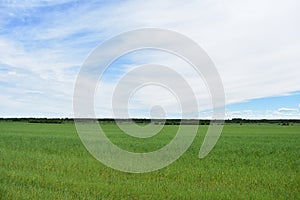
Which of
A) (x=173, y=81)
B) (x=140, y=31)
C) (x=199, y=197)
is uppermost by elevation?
(x=140, y=31)

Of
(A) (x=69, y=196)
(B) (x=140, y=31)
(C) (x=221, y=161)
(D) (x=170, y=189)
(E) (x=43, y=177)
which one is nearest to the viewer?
(A) (x=69, y=196)

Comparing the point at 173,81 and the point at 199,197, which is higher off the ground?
the point at 173,81

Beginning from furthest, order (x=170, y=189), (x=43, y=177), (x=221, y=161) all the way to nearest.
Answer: (x=221, y=161)
(x=43, y=177)
(x=170, y=189)

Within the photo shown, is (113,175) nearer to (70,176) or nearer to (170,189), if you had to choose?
(70,176)

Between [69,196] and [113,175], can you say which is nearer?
[69,196]

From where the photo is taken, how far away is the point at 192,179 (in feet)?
39.3

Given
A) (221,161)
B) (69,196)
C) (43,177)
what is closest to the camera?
(69,196)

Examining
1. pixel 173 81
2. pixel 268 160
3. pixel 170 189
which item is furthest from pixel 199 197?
pixel 173 81

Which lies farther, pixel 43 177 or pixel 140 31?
pixel 140 31

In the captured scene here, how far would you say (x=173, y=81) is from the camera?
2077 cm

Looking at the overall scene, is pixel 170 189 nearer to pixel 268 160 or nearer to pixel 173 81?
pixel 268 160

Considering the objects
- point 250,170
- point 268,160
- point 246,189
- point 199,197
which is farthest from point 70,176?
point 268,160

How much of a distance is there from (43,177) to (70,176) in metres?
0.87

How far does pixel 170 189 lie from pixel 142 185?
902mm
